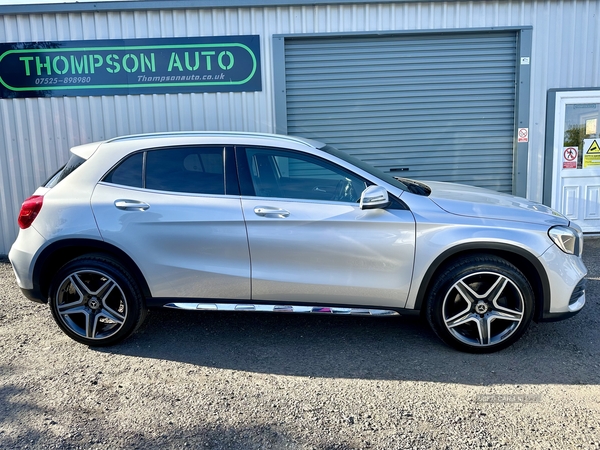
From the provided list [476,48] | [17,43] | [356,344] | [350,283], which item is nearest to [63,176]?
[350,283]

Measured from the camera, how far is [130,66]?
715 cm

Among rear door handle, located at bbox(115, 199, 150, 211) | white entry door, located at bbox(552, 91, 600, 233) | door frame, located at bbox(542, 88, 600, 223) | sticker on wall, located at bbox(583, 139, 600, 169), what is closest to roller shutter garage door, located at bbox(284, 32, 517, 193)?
door frame, located at bbox(542, 88, 600, 223)

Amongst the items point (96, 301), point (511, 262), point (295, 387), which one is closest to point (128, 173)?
point (96, 301)

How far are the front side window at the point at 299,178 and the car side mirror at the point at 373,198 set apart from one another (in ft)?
0.51

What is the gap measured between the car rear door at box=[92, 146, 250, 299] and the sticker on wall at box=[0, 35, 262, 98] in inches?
135

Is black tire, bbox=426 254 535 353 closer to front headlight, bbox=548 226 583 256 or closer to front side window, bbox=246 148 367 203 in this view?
front headlight, bbox=548 226 583 256

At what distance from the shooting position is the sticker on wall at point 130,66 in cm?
710

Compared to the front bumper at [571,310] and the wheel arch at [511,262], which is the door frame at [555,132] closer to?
the front bumper at [571,310]

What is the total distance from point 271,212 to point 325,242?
480 mm

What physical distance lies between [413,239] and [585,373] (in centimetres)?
155

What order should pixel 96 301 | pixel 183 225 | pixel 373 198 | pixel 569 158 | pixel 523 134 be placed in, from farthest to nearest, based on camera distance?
1. pixel 569 158
2. pixel 523 134
3. pixel 96 301
4. pixel 183 225
5. pixel 373 198

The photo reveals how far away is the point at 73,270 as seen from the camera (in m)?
4.11

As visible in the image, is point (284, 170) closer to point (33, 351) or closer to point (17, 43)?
point (33, 351)

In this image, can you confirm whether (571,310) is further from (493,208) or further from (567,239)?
(493,208)
